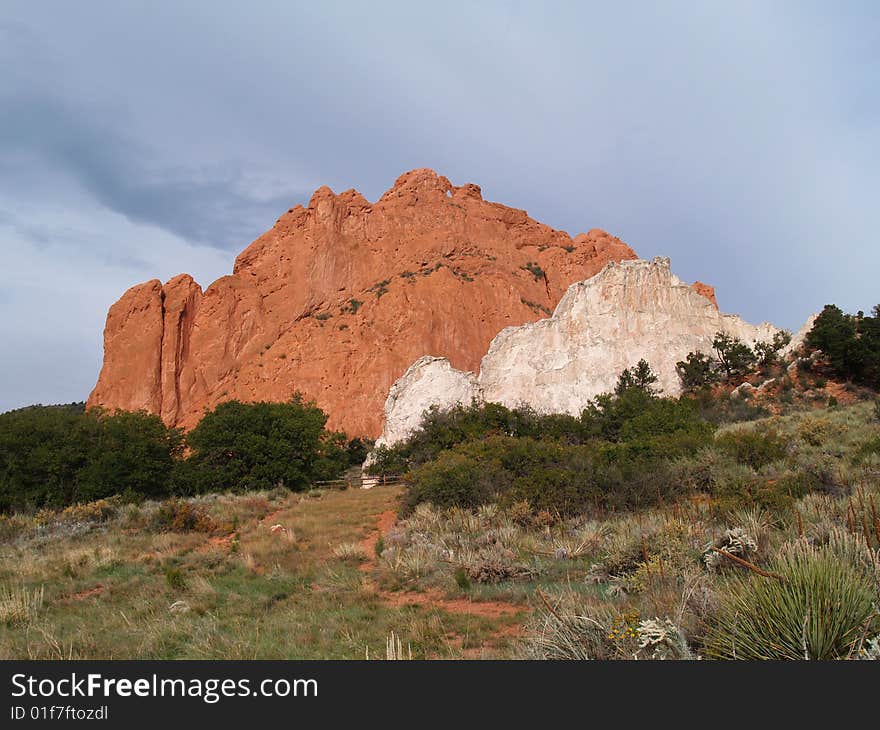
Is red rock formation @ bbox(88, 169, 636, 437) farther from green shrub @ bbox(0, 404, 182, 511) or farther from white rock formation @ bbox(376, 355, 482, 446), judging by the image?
green shrub @ bbox(0, 404, 182, 511)

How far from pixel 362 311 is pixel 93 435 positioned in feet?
134

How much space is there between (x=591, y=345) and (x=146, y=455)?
3253cm

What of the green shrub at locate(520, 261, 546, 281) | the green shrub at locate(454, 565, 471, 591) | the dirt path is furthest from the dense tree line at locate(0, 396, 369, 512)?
the green shrub at locate(520, 261, 546, 281)

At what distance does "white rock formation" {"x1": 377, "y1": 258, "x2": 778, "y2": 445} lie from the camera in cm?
4278

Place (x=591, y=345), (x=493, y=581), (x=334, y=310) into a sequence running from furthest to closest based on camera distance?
(x=334, y=310) → (x=591, y=345) → (x=493, y=581)

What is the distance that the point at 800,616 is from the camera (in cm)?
343

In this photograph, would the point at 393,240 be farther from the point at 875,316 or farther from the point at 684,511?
the point at 684,511

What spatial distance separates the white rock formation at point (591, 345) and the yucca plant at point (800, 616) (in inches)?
1478

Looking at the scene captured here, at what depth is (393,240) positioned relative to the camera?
72750mm

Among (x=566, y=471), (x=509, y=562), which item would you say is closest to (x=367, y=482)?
(x=566, y=471)

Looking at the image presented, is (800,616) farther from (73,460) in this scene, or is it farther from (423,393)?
(423,393)

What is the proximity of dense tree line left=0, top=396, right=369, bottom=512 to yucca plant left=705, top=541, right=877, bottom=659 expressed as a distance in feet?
79.9

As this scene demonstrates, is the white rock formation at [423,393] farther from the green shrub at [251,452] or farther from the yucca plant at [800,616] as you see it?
the yucca plant at [800,616]

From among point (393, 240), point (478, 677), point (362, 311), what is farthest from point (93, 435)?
point (393, 240)
